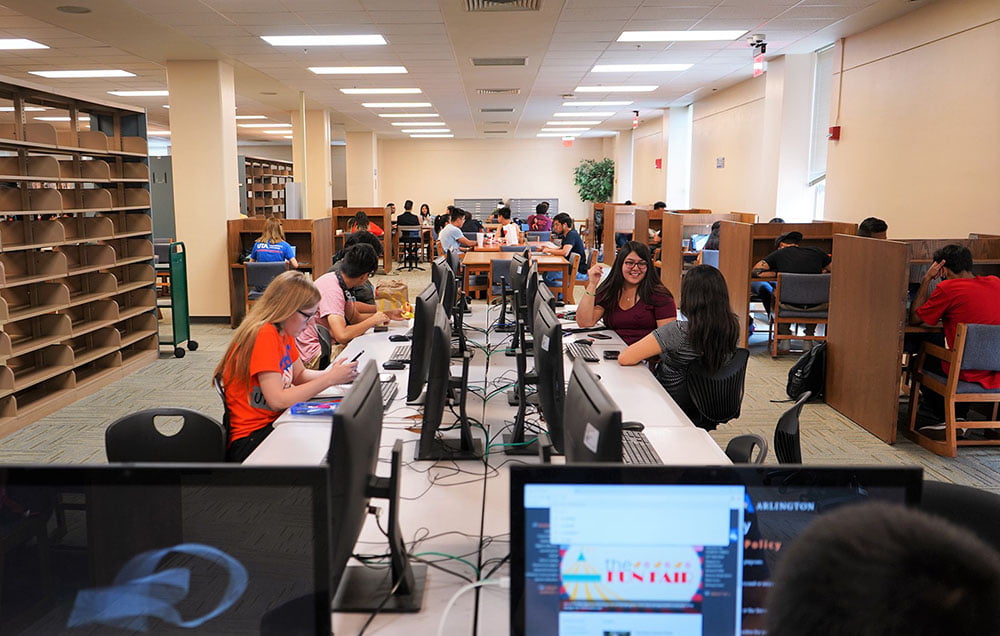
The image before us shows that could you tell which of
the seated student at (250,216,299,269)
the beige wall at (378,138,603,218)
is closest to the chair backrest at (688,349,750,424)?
the seated student at (250,216,299,269)

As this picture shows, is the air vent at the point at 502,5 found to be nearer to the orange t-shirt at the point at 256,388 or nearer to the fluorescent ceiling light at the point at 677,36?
the fluorescent ceiling light at the point at 677,36

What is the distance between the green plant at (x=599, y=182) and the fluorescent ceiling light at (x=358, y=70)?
12.6 metres

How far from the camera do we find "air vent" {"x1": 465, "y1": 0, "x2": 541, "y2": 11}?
6.29 metres

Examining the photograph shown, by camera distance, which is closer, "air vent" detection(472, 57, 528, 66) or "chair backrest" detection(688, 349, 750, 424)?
"chair backrest" detection(688, 349, 750, 424)

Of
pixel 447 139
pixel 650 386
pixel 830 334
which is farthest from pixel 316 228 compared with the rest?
pixel 447 139

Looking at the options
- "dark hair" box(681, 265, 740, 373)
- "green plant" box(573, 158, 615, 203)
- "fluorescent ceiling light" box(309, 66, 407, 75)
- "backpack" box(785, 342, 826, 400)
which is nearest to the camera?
"dark hair" box(681, 265, 740, 373)

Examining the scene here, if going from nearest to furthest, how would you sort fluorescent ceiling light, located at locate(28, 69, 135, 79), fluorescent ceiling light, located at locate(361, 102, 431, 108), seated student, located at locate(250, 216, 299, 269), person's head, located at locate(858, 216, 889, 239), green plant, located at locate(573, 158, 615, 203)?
person's head, located at locate(858, 216, 889, 239) → seated student, located at locate(250, 216, 299, 269) → fluorescent ceiling light, located at locate(28, 69, 135, 79) → fluorescent ceiling light, located at locate(361, 102, 431, 108) → green plant, located at locate(573, 158, 615, 203)

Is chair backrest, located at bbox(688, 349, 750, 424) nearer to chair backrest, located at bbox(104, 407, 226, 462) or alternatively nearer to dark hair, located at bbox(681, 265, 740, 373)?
dark hair, located at bbox(681, 265, 740, 373)

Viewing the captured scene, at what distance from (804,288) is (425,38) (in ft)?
14.2

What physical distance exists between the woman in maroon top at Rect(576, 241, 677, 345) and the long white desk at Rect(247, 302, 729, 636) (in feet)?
2.29

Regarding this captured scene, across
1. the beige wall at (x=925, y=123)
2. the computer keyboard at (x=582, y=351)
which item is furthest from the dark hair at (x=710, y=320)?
the beige wall at (x=925, y=123)

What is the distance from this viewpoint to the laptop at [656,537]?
1187 mm

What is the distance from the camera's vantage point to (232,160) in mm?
8953

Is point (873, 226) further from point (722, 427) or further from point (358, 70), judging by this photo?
point (358, 70)
